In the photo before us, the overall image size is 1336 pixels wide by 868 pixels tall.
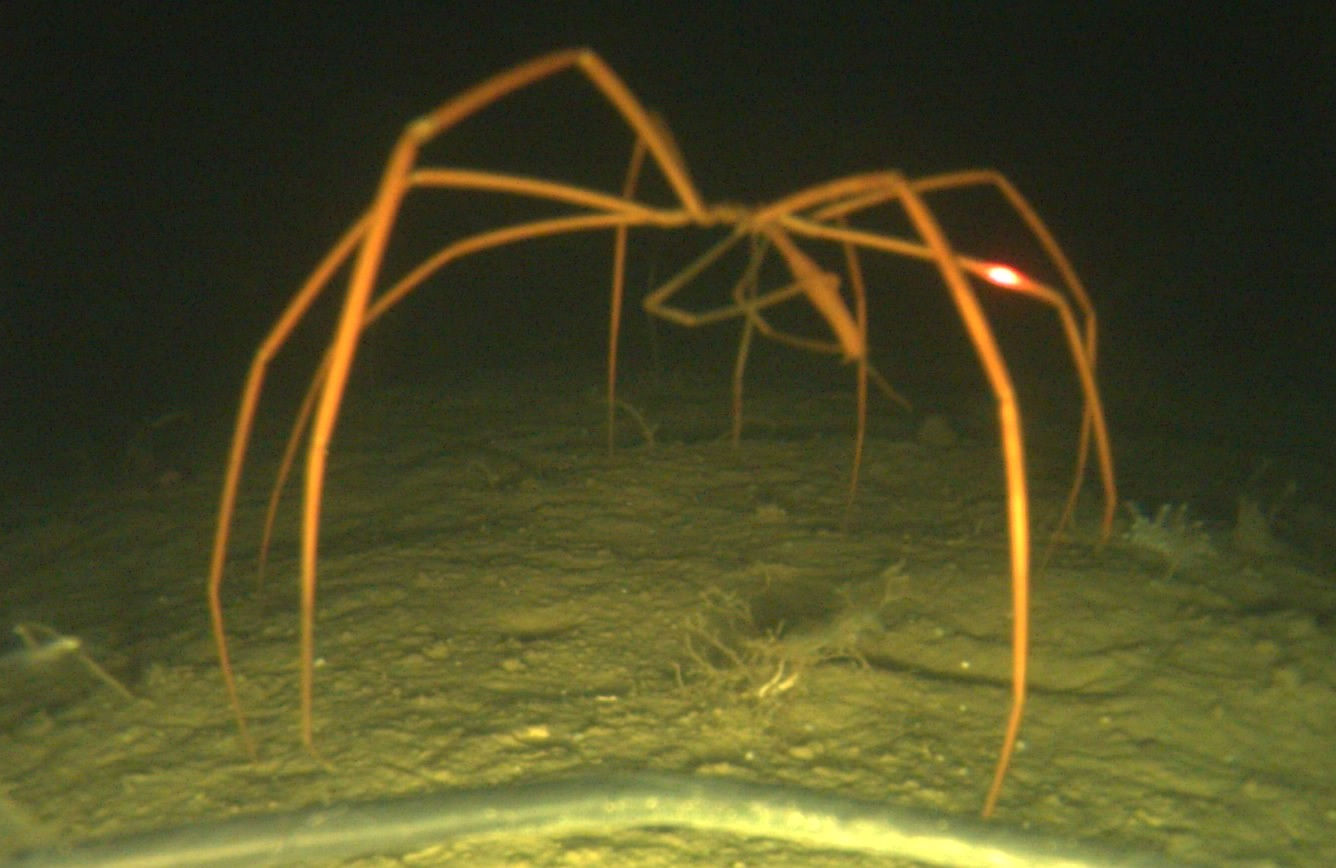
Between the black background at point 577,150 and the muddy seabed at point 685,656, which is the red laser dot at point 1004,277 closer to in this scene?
the muddy seabed at point 685,656

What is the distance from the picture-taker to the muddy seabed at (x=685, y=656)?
8.54 feet

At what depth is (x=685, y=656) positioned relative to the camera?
325cm

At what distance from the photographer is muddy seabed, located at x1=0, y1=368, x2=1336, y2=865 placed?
8.54ft

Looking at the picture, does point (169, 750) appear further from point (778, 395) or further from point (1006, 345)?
point (1006, 345)

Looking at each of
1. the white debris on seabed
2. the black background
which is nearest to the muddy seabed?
the white debris on seabed

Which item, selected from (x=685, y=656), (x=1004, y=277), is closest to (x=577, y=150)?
(x=685, y=656)

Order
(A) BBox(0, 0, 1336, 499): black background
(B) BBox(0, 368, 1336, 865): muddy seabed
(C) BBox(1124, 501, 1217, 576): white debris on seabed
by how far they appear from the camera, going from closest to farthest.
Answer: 1. (B) BBox(0, 368, 1336, 865): muddy seabed
2. (C) BBox(1124, 501, 1217, 576): white debris on seabed
3. (A) BBox(0, 0, 1336, 499): black background

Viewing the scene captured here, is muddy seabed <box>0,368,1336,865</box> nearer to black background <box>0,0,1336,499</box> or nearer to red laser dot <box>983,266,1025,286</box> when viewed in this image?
red laser dot <box>983,266,1025,286</box>

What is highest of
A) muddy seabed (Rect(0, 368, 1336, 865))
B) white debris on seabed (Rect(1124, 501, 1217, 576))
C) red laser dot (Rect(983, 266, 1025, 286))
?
red laser dot (Rect(983, 266, 1025, 286))

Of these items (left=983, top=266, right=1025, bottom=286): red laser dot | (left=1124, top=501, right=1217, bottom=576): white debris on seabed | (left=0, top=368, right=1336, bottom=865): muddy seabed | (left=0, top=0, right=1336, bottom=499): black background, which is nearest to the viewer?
(left=983, top=266, right=1025, bottom=286): red laser dot

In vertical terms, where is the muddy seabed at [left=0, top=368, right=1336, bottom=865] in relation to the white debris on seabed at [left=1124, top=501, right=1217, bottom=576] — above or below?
below

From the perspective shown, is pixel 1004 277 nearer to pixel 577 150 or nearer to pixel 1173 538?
pixel 1173 538

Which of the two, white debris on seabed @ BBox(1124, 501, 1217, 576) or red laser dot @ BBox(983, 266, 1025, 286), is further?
white debris on seabed @ BBox(1124, 501, 1217, 576)

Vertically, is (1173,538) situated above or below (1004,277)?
below
